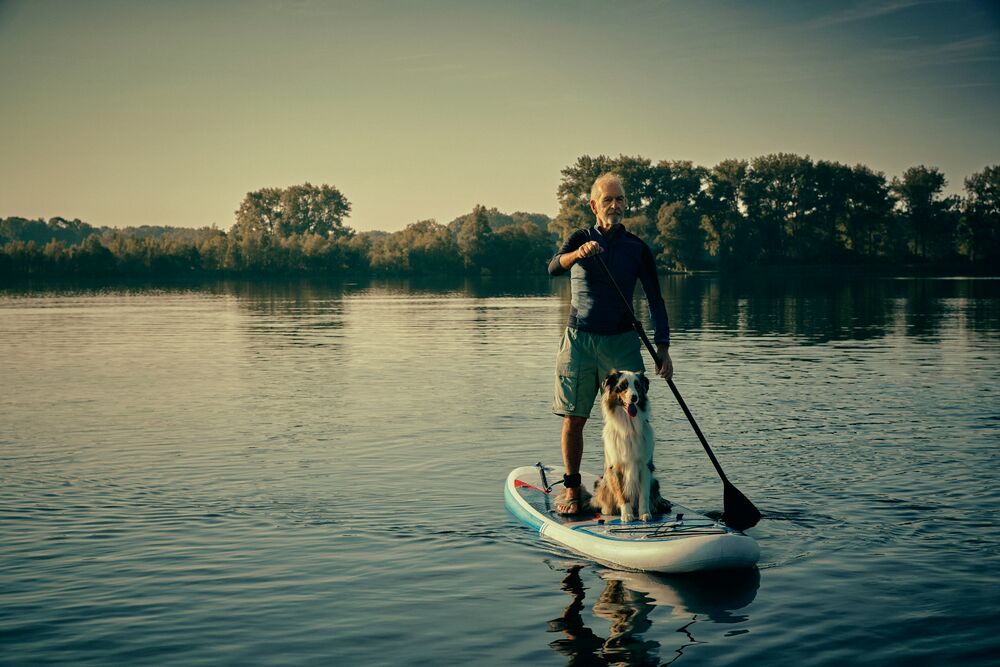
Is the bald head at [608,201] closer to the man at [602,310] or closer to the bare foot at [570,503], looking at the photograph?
the man at [602,310]

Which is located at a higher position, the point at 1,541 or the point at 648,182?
the point at 648,182

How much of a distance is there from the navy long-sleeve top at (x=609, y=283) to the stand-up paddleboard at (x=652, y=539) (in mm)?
1750

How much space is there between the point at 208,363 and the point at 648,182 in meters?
148

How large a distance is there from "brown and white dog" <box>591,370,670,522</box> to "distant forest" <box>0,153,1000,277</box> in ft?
447

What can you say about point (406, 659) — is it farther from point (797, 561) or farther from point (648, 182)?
point (648, 182)

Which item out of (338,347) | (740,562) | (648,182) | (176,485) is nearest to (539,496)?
(740,562)

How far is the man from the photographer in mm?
8562

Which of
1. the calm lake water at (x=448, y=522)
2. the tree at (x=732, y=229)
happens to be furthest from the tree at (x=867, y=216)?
the calm lake water at (x=448, y=522)

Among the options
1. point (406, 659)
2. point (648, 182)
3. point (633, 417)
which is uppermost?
point (648, 182)

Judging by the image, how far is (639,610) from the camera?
23.1ft

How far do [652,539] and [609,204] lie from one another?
3.09 m

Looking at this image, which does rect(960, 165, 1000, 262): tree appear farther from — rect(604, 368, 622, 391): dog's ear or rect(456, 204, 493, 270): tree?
rect(604, 368, 622, 391): dog's ear

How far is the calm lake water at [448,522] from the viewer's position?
21.3 feet

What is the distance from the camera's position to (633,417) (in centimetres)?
788
